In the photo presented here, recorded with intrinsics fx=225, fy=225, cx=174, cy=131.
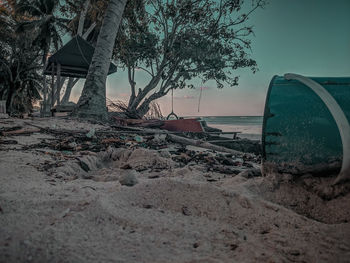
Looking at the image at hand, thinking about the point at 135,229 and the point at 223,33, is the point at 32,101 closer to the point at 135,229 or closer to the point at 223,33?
the point at 223,33

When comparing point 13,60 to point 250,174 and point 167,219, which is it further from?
point 167,219

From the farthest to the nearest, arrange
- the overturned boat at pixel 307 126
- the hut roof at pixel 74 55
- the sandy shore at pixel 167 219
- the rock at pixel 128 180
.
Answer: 1. the hut roof at pixel 74 55
2. the rock at pixel 128 180
3. the overturned boat at pixel 307 126
4. the sandy shore at pixel 167 219

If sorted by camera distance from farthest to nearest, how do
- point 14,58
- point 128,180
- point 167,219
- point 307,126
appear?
point 14,58 < point 128,180 < point 307,126 < point 167,219

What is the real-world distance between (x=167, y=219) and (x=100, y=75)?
16.9 ft

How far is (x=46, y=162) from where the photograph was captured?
1919 mm

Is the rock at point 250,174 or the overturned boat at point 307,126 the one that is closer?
the overturned boat at point 307,126

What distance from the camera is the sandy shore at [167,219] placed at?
77 cm

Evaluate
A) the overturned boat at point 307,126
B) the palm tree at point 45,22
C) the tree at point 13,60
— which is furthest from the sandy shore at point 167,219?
the palm tree at point 45,22

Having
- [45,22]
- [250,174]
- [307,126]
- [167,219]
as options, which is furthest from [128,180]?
[45,22]

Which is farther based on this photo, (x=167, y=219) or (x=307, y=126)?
(x=307, y=126)

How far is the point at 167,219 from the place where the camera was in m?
1.04

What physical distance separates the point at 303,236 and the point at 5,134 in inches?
132

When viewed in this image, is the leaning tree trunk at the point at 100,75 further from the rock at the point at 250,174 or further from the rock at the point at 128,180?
the rock at the point at 250,174

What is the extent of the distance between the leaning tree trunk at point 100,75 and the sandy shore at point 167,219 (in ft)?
12.3
